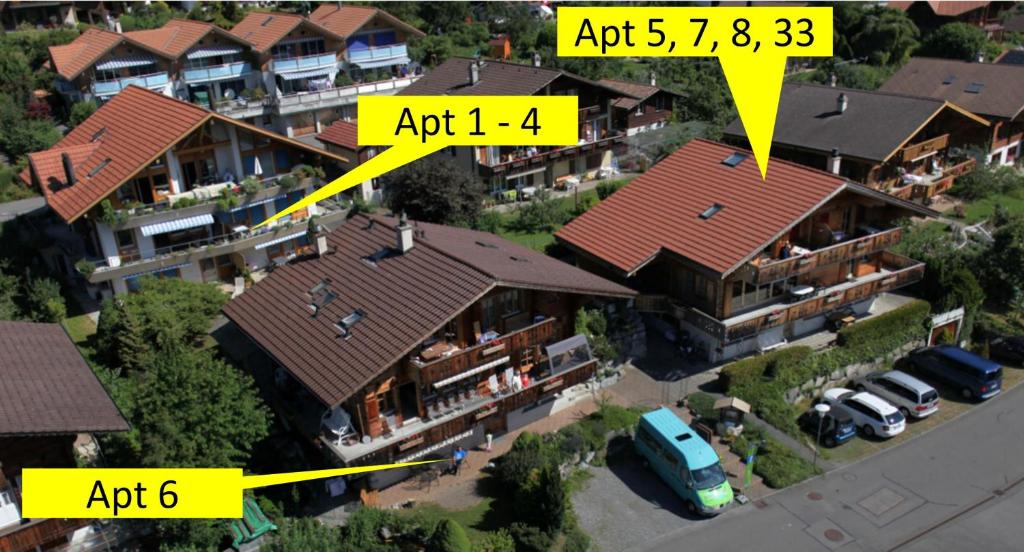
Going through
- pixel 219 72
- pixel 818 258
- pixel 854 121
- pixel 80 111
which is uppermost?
pixel 219 72

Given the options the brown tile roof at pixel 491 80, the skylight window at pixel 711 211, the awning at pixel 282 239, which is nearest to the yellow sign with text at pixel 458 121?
the skylight window at pixel 711 211

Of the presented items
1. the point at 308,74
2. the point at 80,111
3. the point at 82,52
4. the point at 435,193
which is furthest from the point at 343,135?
the point at 82,52

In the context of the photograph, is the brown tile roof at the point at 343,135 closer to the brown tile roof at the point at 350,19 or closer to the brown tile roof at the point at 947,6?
the brown tile roof at the point at 350,19

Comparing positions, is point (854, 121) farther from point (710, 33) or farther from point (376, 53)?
point (376, 53)

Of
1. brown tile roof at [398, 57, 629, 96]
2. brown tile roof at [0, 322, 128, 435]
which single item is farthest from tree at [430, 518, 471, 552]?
brown tile roof at [398, 57, 629, 96]

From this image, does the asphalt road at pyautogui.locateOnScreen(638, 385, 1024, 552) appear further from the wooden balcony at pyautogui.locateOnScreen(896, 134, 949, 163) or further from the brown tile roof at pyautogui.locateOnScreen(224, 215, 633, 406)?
→ the wooden balcony at pyautogui.locateOnScreen(896, 134, 949, 163)

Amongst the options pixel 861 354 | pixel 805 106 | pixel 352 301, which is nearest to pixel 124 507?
pixel 352 301
